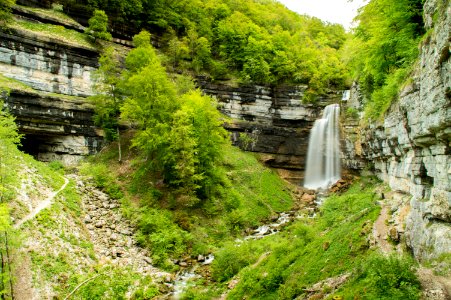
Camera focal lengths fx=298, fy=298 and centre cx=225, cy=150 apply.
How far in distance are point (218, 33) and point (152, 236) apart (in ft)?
114

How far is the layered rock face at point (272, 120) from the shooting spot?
38469 millimetres

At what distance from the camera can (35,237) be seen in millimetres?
14297

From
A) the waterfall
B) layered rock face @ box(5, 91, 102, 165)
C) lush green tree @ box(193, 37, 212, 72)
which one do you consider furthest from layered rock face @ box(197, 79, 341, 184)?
layered rock face @ box(5, 91, 102, 165)

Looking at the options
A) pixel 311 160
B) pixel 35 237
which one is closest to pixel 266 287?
pixel 35 237

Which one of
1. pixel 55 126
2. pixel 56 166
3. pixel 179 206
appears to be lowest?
pixel 179 206

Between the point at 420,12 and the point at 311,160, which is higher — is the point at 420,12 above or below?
above

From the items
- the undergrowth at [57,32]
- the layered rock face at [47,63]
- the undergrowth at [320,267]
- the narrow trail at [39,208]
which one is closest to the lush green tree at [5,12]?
the undergrowth at [57,32]

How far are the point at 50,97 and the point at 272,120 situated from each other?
2599cm

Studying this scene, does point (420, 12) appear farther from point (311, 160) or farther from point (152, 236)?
point (311, 160)

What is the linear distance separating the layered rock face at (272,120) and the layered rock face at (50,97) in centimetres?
1545

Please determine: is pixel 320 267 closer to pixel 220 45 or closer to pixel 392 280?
pixel 392 280

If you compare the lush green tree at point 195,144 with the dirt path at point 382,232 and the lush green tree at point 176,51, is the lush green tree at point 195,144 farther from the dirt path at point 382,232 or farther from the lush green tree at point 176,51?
the lush green tree at point 176,51

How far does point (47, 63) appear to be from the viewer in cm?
2795

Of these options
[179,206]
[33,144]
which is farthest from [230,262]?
[33,144]
